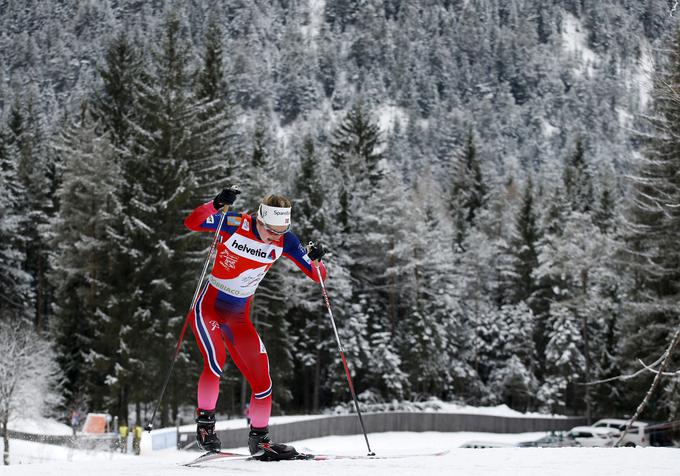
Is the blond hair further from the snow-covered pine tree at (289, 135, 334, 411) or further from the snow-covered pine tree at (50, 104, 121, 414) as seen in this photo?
the snow-covered pine tree at (289, 135, 334, 411)

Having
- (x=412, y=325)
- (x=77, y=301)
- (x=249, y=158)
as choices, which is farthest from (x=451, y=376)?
(x=77, y=301)

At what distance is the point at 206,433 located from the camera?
7.03m

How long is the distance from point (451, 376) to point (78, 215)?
25.0 m

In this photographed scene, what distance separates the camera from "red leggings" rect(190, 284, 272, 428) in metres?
7.01

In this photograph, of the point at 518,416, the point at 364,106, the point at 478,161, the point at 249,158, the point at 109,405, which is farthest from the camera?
the point at 478,161

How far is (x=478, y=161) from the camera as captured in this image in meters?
77.7

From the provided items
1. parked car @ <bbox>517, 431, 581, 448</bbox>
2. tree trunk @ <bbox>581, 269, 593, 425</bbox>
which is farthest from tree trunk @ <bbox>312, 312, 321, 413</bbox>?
parked car @ <bbox>517, 431, 581, 448</bbox>

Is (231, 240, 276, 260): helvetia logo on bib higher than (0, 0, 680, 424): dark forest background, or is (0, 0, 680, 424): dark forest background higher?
(0, 0, 680, 424): dark forest background

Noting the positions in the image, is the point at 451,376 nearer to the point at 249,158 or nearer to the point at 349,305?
the point at 349,305

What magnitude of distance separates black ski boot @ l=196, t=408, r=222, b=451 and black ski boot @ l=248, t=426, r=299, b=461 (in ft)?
1.05

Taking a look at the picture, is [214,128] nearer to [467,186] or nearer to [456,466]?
[456,466]

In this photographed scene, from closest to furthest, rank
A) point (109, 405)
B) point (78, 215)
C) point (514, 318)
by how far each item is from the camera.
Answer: point (109, 405) → point (78, 215) → point (514, 318)

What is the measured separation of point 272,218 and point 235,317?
37.0 inches

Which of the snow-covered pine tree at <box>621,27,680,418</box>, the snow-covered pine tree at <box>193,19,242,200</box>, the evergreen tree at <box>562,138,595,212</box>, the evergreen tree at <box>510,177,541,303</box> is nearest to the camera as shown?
the snow-covered pine tree at <box>621,27,680,418</box>
